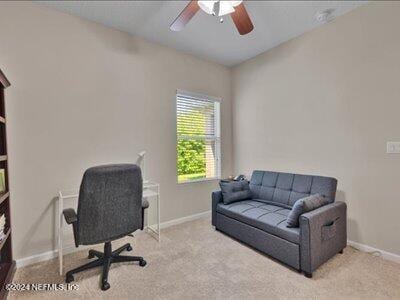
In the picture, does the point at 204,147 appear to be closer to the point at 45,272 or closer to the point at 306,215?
the point at 306,215

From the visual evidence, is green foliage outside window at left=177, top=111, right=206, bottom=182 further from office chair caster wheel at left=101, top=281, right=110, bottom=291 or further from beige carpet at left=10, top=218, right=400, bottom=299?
office chair caster wheel at left=101, top=281, right=110, bottom=291

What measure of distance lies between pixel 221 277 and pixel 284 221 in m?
0.85

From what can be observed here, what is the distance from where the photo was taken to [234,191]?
295cm

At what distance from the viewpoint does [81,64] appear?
2516 mm

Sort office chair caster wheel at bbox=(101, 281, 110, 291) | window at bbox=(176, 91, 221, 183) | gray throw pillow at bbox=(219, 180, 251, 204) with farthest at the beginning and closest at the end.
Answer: window at bbox=(176, 91, 221, 183), gray throw pillow at bbox=(219, 180, 251, 204), office chair caster wheel at bbox=(101, 281, 110, 291)

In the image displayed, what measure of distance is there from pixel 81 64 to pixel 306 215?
2910 millimetres

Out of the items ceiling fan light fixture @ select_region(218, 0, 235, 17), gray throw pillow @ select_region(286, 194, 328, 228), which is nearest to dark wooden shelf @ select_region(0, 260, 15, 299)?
gray throw pillow @ select_region(286, 194, 328, 228)

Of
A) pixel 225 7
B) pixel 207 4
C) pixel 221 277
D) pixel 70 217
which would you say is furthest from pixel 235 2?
pixel 221 277

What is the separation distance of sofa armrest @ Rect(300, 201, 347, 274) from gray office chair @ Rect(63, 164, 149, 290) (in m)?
1.52

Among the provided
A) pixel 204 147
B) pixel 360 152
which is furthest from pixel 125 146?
pixel 360 152

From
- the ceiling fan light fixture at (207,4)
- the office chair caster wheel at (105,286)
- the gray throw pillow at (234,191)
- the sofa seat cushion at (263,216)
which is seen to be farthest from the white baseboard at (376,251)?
the ceiling fan light fixture at (207,4)

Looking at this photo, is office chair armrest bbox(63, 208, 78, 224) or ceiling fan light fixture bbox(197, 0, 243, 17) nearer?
office chair armrest bbox(63, 208, 78, 224)

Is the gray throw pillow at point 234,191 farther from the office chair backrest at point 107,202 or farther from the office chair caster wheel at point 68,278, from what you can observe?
the office chair caster wheel at point 68,278

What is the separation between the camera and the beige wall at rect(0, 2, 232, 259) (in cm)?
218
